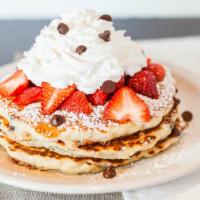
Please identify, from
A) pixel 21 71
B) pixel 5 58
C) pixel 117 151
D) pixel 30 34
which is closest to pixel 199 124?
pixel 117 151

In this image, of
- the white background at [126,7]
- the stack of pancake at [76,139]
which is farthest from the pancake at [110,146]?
the white background at [126,7]

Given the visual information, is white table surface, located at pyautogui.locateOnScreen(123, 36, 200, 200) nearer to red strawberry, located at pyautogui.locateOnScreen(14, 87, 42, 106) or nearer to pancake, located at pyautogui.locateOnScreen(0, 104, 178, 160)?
pancake, located at pyautogui.locateOnScreen(0, 104, 178, 160)

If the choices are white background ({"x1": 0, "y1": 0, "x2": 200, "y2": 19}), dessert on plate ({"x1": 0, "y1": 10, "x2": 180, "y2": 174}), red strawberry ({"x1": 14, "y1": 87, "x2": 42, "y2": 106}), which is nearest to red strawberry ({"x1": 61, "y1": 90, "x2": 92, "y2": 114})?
dessert on plate ({"x1": 0, "y1": 10, "x2": 180, "y2": 174})

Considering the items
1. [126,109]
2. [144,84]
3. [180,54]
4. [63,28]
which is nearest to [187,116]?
[144,84]

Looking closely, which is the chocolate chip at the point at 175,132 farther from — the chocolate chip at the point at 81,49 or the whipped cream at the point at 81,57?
the chocolate chip at the point at 81,49

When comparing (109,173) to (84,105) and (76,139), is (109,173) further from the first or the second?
(84,105)
